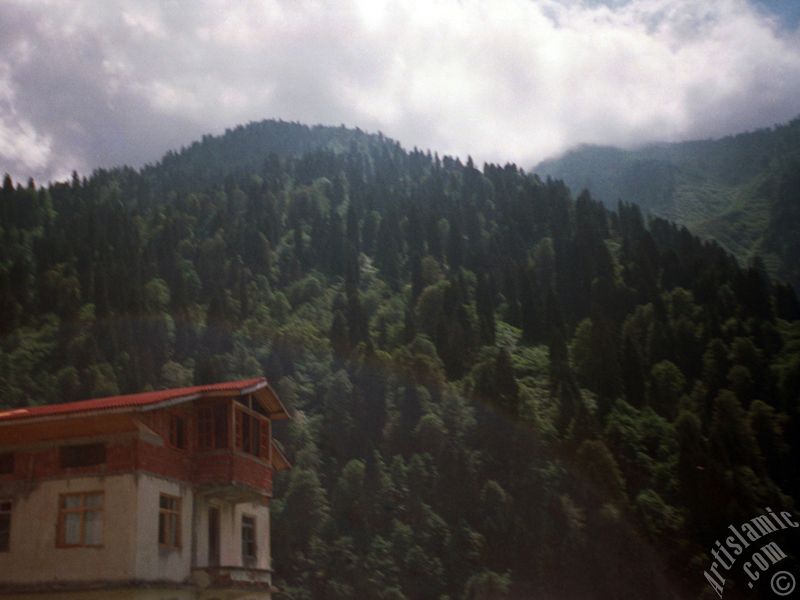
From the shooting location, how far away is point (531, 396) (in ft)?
373

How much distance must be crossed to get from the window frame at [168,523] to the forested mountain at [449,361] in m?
50.0

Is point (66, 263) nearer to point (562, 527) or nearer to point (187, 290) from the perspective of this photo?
point (187, 290)

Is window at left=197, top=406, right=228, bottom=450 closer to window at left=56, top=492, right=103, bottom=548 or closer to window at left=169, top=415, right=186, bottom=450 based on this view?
window at left=169, top=415, right=186, bottom=450

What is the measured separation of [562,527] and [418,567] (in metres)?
17.1

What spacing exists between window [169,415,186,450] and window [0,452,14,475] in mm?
6215

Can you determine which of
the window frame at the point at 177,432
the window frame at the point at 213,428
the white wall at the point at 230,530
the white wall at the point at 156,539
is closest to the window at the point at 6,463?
the white wall at the point at 156,539

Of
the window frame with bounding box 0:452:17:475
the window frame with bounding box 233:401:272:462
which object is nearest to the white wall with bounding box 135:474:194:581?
the window frame with bounding box 233:401:272:462

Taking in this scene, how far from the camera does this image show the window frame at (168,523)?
29.7 m

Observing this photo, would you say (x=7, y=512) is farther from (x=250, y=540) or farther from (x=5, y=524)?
(x=250, y=540)

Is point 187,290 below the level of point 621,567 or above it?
above

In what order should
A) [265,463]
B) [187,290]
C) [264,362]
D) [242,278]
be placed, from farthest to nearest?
[242,278], [187,290], [264,362], [265,463]

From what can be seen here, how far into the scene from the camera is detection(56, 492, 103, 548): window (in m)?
28.5

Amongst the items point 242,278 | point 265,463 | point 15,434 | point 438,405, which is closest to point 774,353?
point 438,405

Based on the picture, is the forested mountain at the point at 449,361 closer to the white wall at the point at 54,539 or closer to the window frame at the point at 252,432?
the window frame at the point at 252,432
